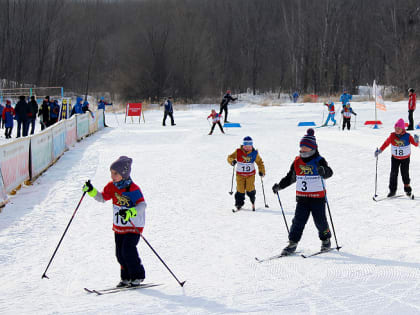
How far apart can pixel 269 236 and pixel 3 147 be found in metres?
5.32

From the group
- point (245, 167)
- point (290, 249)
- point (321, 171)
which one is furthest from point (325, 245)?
point (245, 167)

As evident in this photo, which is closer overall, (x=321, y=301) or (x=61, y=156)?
(x=321, y=301)

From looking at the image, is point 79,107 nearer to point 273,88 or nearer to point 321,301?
point 321,301

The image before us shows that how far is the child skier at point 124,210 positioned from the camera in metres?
4.82

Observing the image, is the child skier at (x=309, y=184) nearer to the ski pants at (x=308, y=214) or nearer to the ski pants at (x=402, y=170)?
the ski pants at (x=308, y=214)

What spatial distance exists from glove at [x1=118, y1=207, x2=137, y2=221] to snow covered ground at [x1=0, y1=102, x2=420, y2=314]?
80 centimetres

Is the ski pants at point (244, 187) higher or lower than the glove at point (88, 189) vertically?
lower

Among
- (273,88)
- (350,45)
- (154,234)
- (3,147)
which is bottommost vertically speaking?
(154,234)

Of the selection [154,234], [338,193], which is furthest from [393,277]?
[338,193]

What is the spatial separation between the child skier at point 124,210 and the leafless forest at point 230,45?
4489cm

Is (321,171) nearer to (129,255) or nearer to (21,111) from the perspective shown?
(129,255)

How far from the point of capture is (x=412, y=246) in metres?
6.26

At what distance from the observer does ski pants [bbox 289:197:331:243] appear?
5.91 m

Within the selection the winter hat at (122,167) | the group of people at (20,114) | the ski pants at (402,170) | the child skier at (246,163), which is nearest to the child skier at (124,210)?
the winter hat at (122,167)
